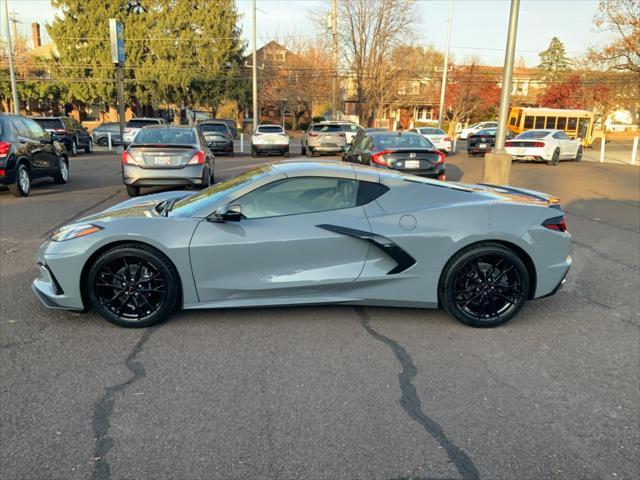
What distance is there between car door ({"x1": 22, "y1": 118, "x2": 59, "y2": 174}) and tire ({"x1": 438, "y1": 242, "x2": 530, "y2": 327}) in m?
10.5

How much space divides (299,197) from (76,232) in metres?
1.84

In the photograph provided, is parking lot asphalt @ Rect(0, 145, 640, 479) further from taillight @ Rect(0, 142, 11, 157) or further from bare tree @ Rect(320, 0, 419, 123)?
bare tree @ Rect(320, 0, 419, 123)

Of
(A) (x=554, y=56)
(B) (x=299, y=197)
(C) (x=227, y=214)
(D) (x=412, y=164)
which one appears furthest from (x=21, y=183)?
(A) (x=554, y=56)

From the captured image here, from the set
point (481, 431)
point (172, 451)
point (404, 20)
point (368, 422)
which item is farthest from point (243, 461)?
point (404, 20)

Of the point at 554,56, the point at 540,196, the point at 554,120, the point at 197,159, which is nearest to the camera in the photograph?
the point at 540,196

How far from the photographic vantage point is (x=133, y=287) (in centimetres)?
423

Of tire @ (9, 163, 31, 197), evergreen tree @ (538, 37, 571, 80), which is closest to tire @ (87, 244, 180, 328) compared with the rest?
tire @ (9, 163, 31, 197)

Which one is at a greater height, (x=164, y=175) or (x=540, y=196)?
(x=540, y=196)

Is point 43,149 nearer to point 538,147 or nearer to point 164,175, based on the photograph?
point 164,175

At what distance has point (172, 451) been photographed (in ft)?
8.90

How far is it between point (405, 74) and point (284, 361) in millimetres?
41054

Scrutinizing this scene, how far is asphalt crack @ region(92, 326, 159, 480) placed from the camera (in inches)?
102

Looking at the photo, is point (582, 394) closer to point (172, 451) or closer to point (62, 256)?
point (172, 451)

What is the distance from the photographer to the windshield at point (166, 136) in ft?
35.4
